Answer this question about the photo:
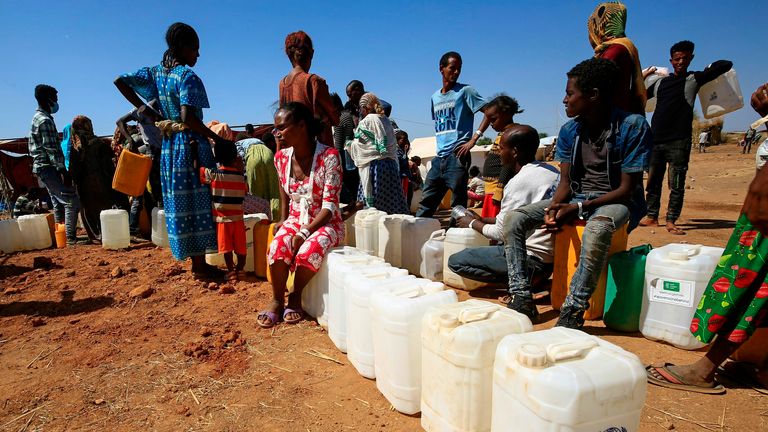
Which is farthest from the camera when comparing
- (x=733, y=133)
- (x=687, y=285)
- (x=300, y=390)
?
(x=733, y=133)

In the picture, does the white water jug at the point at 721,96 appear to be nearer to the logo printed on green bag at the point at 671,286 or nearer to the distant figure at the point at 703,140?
the logo printed on green bag at the point at 671,286

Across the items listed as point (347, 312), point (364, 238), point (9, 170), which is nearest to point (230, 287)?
point (364, 238)

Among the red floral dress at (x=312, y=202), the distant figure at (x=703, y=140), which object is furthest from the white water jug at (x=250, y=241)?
the distant figure at (x=703, y=140)

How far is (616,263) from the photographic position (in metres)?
2.66

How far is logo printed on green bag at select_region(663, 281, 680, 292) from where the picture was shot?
2424 mm

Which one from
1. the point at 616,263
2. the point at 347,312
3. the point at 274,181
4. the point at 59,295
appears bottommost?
the point at 59,295

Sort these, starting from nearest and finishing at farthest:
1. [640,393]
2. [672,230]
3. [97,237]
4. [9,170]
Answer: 1. [640,393]
2. [672,230]
3. [97,237]
4. [9,170]

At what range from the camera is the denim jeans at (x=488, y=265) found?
10.5 feet

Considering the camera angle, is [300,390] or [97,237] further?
[97,237]

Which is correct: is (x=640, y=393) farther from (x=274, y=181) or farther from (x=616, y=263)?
(x=274, y=181)

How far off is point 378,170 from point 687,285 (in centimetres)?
330

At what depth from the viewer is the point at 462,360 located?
1.51 metres

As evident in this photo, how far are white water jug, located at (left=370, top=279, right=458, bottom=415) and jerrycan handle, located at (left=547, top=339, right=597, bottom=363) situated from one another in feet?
2.05

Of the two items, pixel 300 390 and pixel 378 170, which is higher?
pixel 378 170
